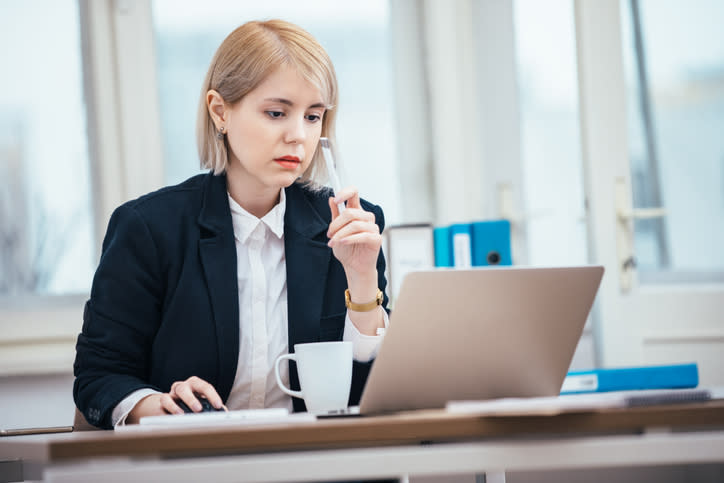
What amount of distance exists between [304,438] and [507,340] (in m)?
0.28

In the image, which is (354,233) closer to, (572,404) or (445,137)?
(572,404)

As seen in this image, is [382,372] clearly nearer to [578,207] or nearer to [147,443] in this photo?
[147,443]

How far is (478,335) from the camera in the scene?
81 centimetres

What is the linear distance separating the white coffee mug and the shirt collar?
468 millimetres

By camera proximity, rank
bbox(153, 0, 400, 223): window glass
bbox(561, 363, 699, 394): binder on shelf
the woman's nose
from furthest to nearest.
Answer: bbox(153, 0, 400, 223): window glass
bbox(561, 363, 699, 394): binder on shelf
the woman's nose

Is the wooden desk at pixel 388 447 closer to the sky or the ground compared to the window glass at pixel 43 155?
closer to the ground

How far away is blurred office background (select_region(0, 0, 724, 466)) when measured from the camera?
219 cm

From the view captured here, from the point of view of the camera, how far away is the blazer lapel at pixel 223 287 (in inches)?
49.0

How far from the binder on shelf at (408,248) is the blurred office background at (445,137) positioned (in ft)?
1.67

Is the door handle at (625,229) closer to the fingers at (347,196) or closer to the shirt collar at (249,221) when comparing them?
the shirt collar at (249,221)

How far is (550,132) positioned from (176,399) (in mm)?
1840

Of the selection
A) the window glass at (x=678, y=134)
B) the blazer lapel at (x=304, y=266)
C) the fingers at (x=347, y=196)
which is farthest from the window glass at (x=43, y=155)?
Result: the window glass at (x=678, y=134)

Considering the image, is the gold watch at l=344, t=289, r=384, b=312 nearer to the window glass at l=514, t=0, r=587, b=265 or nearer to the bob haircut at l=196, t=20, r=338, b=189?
the bob haircut at l=196, t=20, r=338, b=189

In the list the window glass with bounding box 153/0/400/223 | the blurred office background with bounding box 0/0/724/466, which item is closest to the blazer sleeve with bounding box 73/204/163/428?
the blurred office background with bounding box 0/0/724/466
